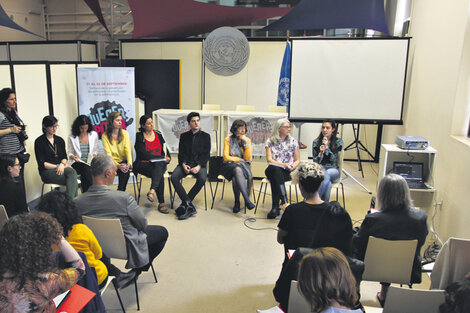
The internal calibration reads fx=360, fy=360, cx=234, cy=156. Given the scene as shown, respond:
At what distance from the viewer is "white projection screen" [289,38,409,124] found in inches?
175

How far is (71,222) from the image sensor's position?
2.02 metres

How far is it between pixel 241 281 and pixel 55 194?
1622 mm

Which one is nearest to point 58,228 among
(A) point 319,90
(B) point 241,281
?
(B) point 241,281

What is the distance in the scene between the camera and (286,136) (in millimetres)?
4398

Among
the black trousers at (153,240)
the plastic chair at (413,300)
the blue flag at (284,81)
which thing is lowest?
the black trousers at (153,240)

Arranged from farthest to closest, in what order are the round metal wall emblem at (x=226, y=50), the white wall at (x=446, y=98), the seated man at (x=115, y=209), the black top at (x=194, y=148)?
the round metal wall emblem at (x=226, y=50), the black top at (x=194, y=148), the white wall at (x=446, y=98), the seated man at (x=115, y=209)

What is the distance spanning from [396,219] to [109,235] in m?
1.84

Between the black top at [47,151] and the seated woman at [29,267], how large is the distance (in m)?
2.70

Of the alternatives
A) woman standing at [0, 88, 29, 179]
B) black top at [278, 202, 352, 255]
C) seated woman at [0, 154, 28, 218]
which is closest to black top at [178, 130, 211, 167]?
woman standing at [0, 88, 29, 179]

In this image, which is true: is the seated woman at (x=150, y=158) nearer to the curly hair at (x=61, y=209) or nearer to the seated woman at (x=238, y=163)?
the seated woman at (x=238, y=163)

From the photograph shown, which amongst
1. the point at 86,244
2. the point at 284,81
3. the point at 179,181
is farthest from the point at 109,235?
the point at 284,81

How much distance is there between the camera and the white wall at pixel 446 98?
324 centimetres

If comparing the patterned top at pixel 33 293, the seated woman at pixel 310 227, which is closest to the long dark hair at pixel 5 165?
the patterned top at pixel 33 293

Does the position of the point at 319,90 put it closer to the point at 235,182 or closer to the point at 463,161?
the point at 235,182
